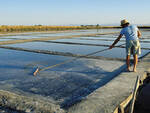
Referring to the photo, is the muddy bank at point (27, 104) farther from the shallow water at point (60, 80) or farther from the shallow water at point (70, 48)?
the shallow water at point (70, 48)

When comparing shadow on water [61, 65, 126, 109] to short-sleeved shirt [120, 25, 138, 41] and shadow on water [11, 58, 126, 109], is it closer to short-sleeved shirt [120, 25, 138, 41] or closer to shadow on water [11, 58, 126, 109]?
shadow on water [11, 58, 126, 109]

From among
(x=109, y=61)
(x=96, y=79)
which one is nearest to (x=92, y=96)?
(x=96, y=79)

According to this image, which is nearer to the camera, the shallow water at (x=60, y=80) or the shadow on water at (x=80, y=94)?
the shadow on water at (x=80, y=94)

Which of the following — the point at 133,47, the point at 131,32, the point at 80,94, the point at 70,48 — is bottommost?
the point at 80,94

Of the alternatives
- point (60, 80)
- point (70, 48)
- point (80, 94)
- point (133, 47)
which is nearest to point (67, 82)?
point (60, 80)

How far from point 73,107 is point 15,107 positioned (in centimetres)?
93

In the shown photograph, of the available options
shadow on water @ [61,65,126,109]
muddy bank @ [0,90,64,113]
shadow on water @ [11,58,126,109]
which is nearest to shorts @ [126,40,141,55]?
shadow on water @ [11,58,126,109]

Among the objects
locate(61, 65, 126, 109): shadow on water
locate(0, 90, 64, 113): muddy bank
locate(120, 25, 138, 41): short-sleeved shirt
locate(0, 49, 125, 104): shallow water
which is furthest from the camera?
locate(120, 25, 138, 41): short-sleeved shirt

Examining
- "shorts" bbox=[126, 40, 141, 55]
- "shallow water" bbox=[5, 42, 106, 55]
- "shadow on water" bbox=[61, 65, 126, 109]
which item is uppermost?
"shorts" bbox=[126, 40, 141, 55]

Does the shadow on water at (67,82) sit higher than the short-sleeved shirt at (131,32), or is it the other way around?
the short-sleeved shirt at (131,32)

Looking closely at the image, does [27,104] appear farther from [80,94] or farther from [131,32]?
[131,32]

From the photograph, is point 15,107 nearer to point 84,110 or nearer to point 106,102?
point 84,110

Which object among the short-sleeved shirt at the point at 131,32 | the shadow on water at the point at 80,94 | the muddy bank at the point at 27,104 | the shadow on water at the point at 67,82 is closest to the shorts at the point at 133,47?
the short-sleeved shirt at the point at 131,32

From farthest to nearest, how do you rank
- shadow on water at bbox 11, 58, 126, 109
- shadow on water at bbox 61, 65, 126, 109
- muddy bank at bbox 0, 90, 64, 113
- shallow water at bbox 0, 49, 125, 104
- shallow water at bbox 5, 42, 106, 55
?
shallow water at bbox 5, 42, 106, 55, shallow water at bbox 0, 49, 125, 104, shadow on water at bbox 11, 58, 126, 109, shadow on water at bbox 61, 65, 126, 109, muddy bank at bbox 0, 90, 64, 113
